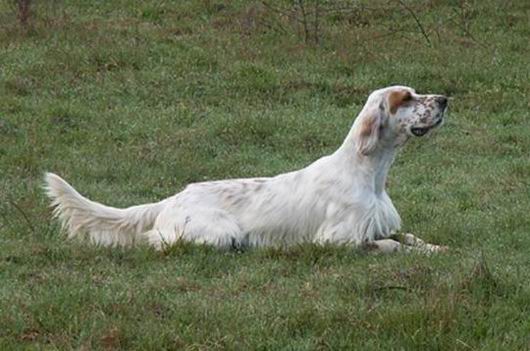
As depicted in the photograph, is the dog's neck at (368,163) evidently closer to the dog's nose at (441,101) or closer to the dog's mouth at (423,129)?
the dog's mouth at (423,129)

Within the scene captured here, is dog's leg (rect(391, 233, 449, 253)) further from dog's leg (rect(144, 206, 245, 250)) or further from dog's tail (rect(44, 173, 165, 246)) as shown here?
dog's tail (rect(44, 173, 165, 246))

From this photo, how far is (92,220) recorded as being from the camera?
9.03m

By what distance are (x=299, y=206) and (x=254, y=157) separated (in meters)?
3.70

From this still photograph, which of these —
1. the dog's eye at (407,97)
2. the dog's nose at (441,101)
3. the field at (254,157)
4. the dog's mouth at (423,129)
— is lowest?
the field at (254,157)

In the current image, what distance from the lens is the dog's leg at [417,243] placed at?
845 centimetres

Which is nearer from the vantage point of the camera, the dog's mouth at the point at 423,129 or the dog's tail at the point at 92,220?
the dog's tail at the point at 92,220

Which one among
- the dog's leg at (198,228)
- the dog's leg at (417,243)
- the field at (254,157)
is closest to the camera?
the field at (254,157)

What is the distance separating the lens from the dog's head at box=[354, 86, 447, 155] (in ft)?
29.5

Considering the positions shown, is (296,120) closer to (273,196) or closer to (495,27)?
(273,196)

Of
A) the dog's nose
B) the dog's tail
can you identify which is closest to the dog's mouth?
the dog's nose

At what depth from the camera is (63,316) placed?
6672 mm

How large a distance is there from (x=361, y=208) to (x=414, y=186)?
2.64 m

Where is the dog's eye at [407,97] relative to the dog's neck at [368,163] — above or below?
above

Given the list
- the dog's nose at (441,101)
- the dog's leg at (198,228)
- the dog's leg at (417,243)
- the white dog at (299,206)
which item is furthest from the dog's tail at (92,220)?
the dog's nose at (441,101)
